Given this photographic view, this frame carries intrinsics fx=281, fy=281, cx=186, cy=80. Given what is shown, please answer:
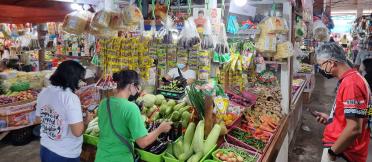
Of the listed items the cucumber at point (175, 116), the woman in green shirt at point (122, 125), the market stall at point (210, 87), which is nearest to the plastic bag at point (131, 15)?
the market stall at point (210, 87)

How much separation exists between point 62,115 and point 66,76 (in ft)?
1.11

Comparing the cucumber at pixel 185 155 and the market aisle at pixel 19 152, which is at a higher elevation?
the cucumber at pixel 185 155

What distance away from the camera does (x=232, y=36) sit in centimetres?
421

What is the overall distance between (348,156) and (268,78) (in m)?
1.85

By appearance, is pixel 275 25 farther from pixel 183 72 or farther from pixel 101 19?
pixel 101 19

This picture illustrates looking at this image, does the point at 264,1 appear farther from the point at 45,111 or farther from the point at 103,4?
the point at 45,111

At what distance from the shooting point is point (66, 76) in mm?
2432

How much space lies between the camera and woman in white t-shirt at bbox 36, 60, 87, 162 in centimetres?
241

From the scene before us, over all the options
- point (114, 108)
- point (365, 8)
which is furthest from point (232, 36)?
point (365, 8)

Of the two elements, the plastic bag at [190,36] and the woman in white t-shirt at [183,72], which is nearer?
the plastic bag at [190,36]

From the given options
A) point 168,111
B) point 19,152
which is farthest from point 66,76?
point 19,152

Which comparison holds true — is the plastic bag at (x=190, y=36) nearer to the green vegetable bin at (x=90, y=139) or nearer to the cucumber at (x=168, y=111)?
the cucumber at (x=168, y=111)

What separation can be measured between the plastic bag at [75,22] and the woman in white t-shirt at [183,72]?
1.02 metres

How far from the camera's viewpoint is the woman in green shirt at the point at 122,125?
6.98 ft
